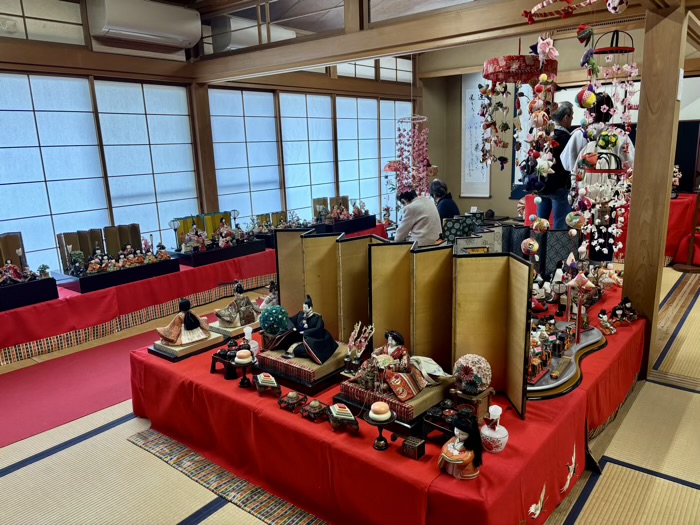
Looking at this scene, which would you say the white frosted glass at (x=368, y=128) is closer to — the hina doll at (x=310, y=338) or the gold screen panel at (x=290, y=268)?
the gold screen panel at (x=290, y=268)

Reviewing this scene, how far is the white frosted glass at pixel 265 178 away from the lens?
7.76 metres

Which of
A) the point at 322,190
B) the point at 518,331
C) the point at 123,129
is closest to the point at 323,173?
the point at 322,190

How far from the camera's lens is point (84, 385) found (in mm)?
3848

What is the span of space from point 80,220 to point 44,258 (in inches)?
23.1

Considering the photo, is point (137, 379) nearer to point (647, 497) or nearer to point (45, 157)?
point (647, 497)

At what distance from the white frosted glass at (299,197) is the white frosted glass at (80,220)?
3.06 metres

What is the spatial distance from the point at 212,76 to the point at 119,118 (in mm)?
1288

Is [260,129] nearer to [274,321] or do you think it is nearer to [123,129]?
[123,129]

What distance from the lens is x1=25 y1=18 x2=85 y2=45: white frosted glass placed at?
5.24 metres

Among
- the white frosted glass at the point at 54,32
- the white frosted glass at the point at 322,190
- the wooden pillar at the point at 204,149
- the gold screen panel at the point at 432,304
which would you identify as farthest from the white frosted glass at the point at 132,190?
the gold screen panel at the point at 432,304

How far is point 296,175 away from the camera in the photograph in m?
8.37

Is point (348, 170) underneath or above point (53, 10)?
underneath

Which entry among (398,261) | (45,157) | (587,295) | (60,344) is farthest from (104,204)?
(587,295)

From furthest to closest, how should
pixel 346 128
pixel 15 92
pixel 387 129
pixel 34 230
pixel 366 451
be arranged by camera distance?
pixel 387 129 < pixel 346 128 < pixel 34 230 < pixel 15 92 < pixel 366 451
